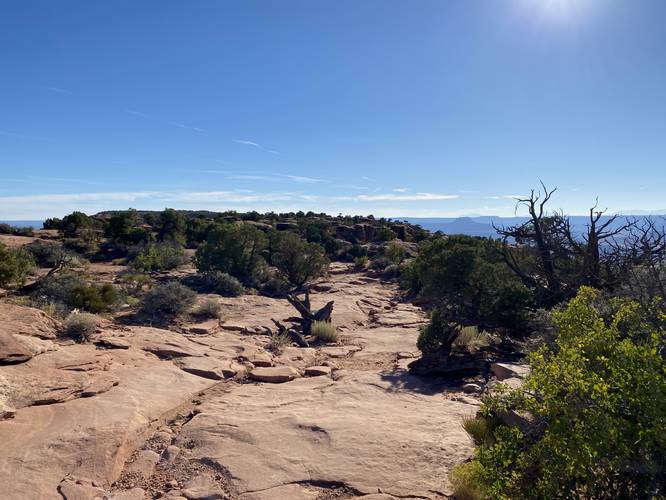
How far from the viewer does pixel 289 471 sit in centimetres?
525

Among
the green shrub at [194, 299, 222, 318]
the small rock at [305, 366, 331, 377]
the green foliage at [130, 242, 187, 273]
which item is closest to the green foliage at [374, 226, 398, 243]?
the green foliage at [130, 242, 187, 273]

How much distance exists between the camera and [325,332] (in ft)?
45.1

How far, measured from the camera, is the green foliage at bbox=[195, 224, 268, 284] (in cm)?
2300

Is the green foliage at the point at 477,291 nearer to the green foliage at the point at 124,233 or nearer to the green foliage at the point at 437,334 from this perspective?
the green foliage at the point at 437,334

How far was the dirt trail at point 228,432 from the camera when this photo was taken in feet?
16.1

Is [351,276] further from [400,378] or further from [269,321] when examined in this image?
[400,378]

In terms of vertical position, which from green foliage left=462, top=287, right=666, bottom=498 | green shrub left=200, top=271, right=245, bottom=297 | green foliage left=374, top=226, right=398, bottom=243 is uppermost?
green foliage left=374, top=226, right=398, bottom=243

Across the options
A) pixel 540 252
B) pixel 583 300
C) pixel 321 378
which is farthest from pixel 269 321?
pixel 583 300

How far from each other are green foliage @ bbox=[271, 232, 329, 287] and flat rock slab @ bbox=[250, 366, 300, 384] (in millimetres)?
13749

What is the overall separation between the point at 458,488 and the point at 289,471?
77.6 inches

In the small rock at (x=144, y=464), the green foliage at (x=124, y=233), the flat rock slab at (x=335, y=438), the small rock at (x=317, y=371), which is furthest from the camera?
the green foliage at (x=124, y=233)

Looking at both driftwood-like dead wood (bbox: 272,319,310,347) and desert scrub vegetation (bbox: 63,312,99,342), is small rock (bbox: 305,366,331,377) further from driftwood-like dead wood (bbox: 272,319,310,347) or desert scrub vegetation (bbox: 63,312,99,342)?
desert scrub vegetation (bbox: 63,312,99,342)

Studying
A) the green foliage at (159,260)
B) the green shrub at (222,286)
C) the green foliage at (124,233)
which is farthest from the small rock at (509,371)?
the green foliage at (124,233)

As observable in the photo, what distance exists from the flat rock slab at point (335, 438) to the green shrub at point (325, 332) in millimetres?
5167
